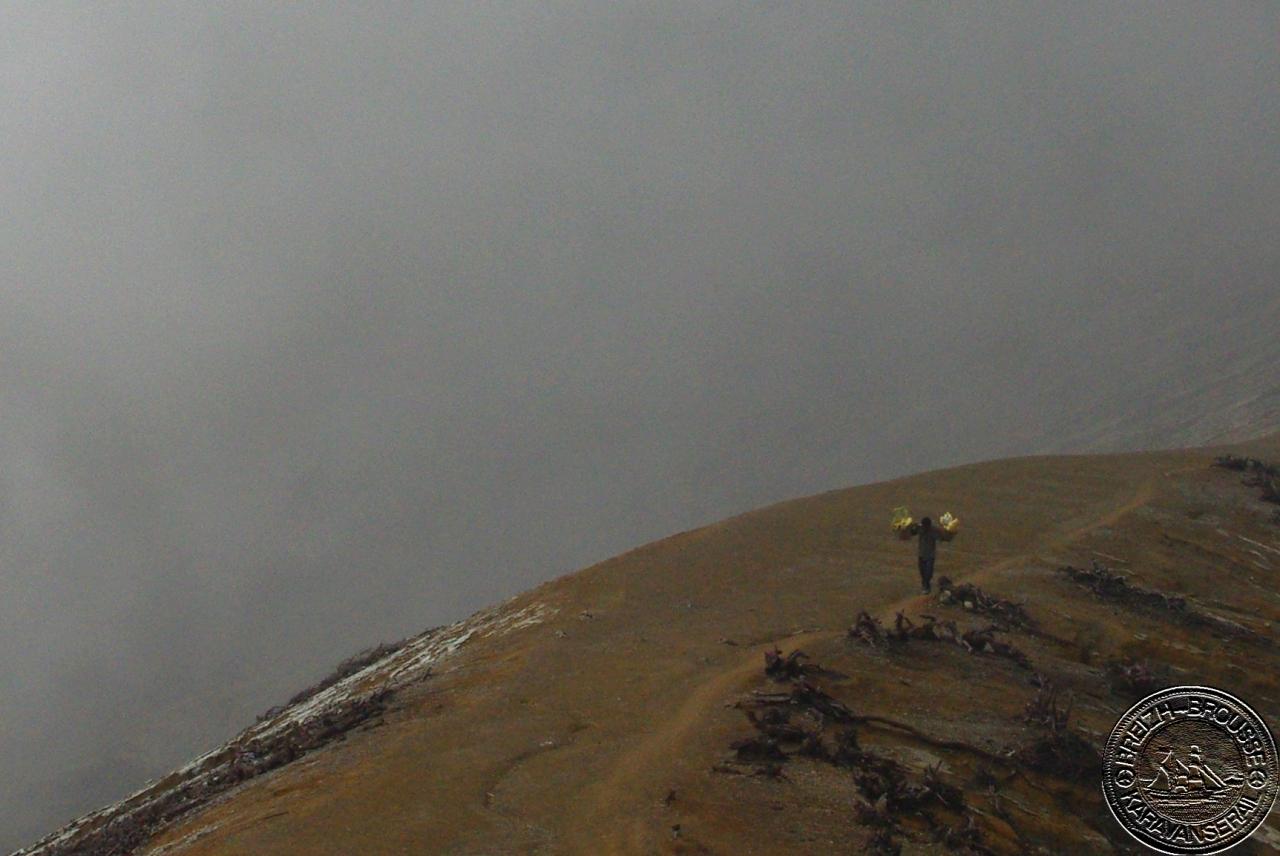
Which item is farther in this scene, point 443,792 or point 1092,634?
point 1092,634

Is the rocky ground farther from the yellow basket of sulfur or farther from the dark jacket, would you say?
the yellow basket of sulfur

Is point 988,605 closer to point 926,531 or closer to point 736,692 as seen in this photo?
point 926,531

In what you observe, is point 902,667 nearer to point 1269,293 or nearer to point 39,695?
point 1269,293

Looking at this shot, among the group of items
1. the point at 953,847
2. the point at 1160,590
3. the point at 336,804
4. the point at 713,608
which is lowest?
the point at 1160,590

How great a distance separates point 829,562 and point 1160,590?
7889 mm

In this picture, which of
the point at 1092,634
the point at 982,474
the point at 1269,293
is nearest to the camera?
the point at 1092,634

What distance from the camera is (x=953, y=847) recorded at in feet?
36.8

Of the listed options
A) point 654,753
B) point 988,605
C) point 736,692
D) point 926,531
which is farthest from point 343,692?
point 988,605

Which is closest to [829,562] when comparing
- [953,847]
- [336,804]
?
[953,847]
